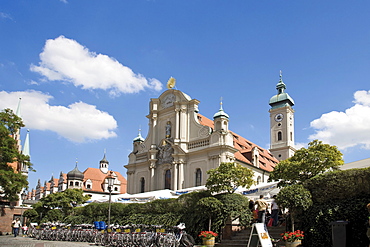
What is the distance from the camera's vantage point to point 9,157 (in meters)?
34.3

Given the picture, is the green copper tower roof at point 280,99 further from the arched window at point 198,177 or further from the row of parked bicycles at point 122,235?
the row of parked bicycles at point 122,235

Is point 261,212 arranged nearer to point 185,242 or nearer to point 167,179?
point 185,242

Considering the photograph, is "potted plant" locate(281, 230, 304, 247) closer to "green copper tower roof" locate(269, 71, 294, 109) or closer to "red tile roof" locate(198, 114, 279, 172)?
"red tile roof" locate(198, 114, 279, 172)

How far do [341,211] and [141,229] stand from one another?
11149 millimetres

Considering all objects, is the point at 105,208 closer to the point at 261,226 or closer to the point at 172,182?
the point at 172,182

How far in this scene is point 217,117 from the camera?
43.9 metres

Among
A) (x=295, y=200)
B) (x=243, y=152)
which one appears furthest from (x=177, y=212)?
(x=243, y=152)

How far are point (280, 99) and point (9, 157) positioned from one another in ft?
188

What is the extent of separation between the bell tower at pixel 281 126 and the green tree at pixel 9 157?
5176 cm

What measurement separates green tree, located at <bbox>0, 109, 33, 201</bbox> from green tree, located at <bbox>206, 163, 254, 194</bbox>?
61.9 feet

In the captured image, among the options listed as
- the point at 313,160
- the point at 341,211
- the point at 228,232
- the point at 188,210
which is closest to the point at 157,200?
the point at 188,210

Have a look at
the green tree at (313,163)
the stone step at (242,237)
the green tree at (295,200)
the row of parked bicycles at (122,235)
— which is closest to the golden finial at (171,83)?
the green tree at (313,163)

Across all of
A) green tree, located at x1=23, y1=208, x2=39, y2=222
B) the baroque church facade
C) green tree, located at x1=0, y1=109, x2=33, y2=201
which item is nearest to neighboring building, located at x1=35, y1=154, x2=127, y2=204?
the baroque church facade

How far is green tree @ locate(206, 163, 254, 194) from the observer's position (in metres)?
24.3
